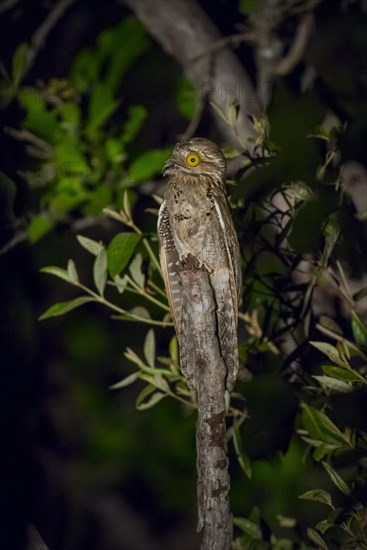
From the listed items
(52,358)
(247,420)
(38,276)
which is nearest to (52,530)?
(52,358)

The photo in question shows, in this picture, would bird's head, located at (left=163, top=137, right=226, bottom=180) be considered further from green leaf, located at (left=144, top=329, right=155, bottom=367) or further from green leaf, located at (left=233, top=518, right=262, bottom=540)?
green leaf, located at (left=233, top=518, right=262, bottom=540)

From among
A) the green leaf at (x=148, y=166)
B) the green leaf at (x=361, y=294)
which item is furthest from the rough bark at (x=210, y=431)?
the green leaf at (x=148, y=166)

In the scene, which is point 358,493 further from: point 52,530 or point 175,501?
point 52,530

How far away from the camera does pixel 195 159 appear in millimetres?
1965

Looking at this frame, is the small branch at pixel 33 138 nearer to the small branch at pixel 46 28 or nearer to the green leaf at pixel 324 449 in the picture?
the small branch at pixel 46 28

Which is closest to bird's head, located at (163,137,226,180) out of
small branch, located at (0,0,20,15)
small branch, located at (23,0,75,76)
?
small branch, located at (23,0,75,76)

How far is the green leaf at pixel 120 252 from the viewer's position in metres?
2.12

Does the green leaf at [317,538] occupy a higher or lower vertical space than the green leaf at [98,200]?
lower

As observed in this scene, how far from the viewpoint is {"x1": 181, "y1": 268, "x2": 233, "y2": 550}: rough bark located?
1808 mm

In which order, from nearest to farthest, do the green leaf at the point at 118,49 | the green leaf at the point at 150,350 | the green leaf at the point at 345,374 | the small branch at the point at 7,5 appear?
the green leaf at the point at 345,374 → the green leaf at the point at 150,350 → the green leaf at the point at 118,49 → the small branch at the point at 7,5

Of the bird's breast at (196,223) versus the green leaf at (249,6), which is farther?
the green leaf at (249,6)

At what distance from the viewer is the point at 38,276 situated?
12.3 feet

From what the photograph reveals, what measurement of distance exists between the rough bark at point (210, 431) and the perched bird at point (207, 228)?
8 centimetres

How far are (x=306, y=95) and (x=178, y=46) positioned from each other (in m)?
0.88
